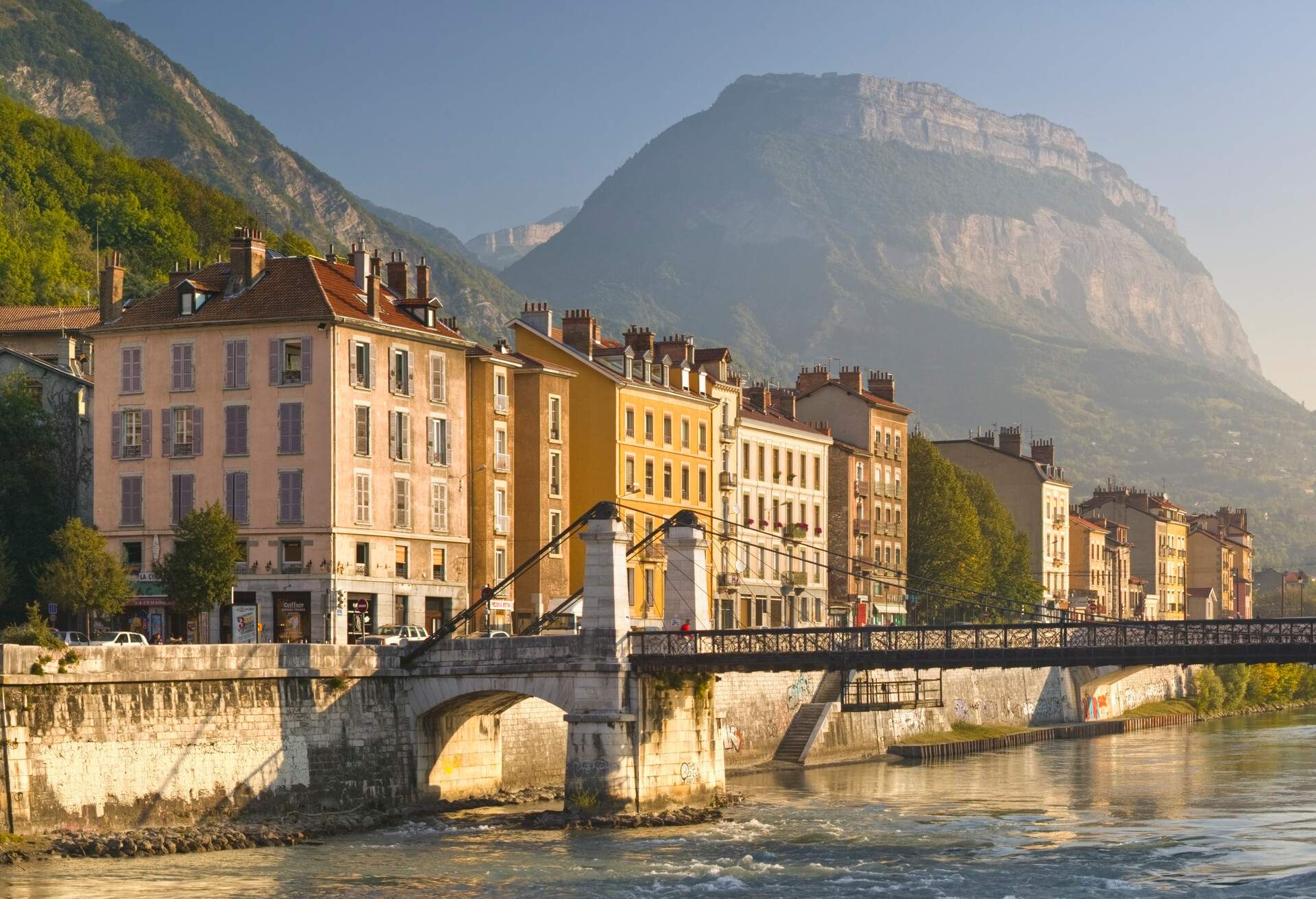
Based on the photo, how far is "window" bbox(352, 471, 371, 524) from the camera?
6731 centimetres

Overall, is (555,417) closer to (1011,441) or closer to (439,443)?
(439,443)

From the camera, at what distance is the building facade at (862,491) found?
10619 cm

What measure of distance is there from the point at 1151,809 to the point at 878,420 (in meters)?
50.7

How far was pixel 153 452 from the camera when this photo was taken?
68.4m

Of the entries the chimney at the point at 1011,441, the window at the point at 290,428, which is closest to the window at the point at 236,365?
the window at the point at 290,428

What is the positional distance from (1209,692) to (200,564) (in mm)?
79065

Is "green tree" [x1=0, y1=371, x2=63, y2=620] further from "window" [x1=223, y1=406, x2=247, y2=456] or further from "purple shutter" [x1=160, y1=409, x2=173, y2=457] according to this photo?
"window" [x1=223, y1=406, x2=247, y2=456]

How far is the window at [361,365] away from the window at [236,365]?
339cm

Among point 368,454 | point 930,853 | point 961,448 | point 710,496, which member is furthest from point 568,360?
point 961,448

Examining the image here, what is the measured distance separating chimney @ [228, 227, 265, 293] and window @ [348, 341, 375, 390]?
462 cm

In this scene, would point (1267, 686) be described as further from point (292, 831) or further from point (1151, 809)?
point (292, 831)

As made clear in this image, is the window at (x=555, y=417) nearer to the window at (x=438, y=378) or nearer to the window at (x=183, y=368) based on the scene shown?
the window at (x=438, y=378)

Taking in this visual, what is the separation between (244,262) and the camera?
6919cm

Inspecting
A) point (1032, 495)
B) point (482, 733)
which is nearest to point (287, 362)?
point (482, 733)
